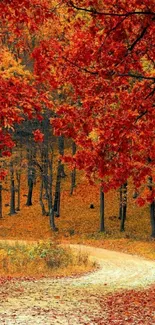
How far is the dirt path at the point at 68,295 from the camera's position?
428 inches

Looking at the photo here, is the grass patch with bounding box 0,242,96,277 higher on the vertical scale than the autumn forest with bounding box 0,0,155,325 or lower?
lower

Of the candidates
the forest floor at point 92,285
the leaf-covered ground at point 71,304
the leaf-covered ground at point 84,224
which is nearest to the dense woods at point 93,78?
the leaf-covered ground at point 71,304

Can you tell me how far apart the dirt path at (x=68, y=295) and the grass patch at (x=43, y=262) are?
91 centimetres

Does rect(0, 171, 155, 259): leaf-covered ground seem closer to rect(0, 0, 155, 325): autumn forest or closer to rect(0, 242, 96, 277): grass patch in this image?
rect(0, 242, 96, 277): grass patch

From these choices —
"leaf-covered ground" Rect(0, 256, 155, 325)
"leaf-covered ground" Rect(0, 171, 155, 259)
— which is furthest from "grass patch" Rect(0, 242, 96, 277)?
"leaf-covered ground" Rect(0, 171, 155, 259)

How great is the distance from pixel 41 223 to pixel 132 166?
3073 cm

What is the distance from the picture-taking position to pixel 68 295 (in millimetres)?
14383

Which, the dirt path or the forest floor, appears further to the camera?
the forest floor

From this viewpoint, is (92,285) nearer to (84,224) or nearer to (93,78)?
(93,78)

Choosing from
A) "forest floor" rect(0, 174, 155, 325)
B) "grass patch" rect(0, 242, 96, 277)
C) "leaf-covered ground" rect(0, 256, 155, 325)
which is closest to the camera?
"leaf-covered ground" rect(0, 256, 155, 325)

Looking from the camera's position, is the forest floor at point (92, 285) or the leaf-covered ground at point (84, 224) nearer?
the forest floor at point (92, 285)

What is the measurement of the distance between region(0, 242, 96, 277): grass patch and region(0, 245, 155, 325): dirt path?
91cm

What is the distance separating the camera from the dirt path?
428 inches

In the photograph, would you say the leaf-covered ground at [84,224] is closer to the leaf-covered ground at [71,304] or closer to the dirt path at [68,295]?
the dirt path at [68,295]
